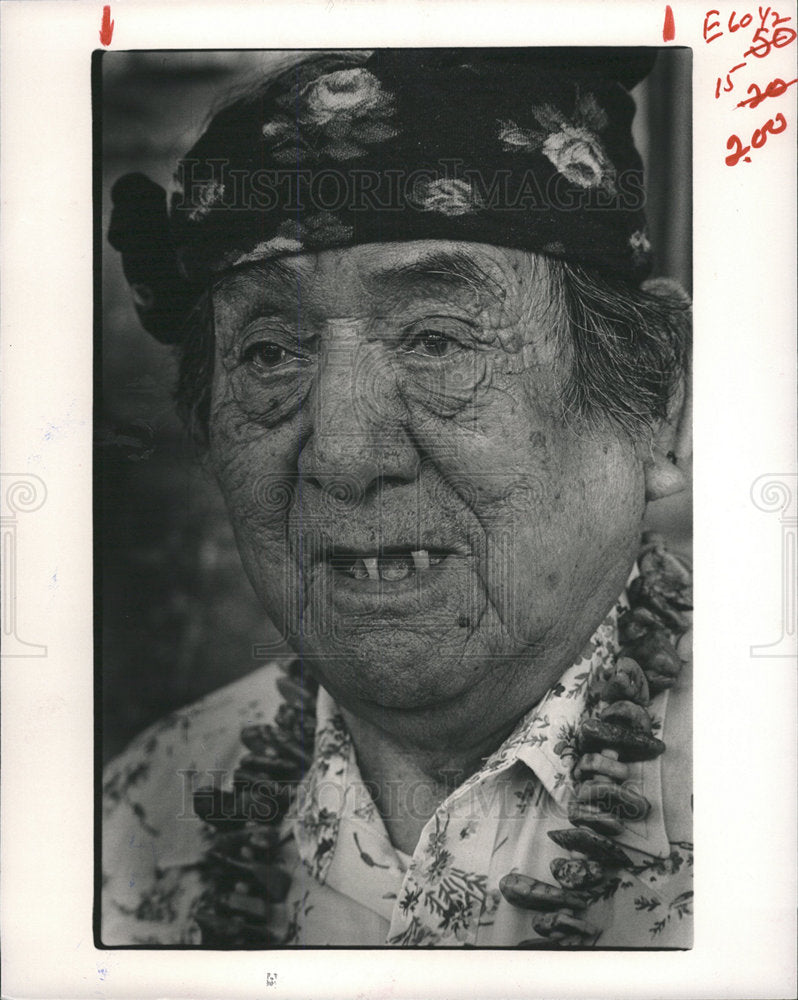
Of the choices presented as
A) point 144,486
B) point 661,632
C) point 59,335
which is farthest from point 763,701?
point 59,335

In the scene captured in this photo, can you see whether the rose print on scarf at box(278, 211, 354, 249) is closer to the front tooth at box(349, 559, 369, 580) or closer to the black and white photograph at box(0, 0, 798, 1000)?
the black and white photograph at box(0, 0, 798, 1000)

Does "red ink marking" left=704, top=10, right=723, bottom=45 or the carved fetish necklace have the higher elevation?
"red ink marking" left=704, top=10, right=723, bottom=45

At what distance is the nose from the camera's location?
5.75 ft

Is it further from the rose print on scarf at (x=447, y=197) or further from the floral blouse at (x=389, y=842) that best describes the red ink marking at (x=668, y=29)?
the floral blouse at (x=389, y=842)

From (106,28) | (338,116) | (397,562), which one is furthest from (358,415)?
(106,28)

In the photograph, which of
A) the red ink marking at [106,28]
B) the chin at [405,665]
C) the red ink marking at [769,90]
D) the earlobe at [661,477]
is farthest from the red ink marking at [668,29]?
the chin at [405,665]

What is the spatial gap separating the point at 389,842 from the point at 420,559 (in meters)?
0.50

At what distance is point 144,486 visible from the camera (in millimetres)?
1836

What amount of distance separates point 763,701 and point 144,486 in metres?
1.16

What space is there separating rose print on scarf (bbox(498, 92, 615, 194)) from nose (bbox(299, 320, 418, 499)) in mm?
424

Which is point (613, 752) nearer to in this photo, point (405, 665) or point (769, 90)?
point (405, 665)

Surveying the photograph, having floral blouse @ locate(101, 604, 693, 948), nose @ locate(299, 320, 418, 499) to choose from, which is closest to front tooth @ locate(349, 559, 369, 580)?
nose @ locate(299, 320, 418, 499)

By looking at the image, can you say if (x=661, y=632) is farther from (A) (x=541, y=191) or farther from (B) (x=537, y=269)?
(A) (x=541, y=191)

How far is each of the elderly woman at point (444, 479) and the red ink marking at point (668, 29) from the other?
6 cm
